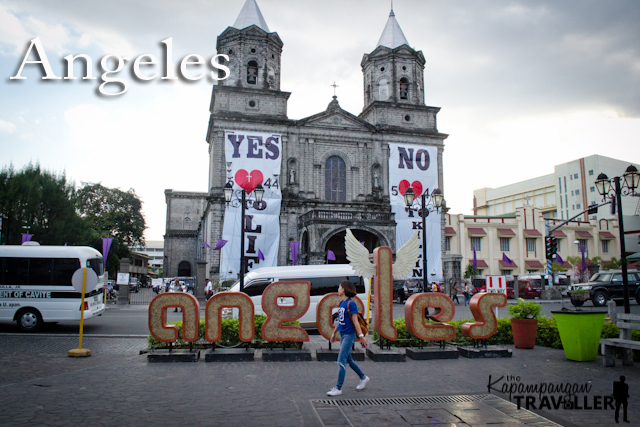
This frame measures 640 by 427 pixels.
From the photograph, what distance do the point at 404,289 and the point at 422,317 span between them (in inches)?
769

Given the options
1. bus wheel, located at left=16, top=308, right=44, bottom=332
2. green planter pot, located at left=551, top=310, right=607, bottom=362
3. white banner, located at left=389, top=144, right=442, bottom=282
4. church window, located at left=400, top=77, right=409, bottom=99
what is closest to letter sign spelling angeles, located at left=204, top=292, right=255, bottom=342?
green planter pot, located at left=551, top=310, right=607, bottom=362

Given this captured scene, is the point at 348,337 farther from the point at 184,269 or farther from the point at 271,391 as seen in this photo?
the point at 184,269

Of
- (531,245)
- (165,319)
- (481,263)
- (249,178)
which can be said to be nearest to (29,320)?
(165,319)

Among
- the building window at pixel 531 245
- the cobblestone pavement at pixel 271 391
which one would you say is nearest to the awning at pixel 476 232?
the building window at pixel 531 245

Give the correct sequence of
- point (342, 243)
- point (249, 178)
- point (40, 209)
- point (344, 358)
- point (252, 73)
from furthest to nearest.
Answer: point (252, 73) < point (342, 243) < point (40, 209) < point (249, 178) < point (344, 358)

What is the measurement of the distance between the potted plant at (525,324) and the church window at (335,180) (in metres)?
24.8

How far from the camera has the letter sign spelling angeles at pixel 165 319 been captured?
929 cm

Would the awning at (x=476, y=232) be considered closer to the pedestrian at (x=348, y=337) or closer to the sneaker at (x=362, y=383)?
the pedestrian at (x=348, y=337)

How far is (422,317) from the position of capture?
9.57 m

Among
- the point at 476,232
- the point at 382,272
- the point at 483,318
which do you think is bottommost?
the point at 483,318

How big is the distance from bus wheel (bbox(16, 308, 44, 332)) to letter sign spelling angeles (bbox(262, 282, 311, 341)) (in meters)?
8.29

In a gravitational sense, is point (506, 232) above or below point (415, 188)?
below

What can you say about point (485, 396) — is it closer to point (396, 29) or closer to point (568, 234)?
point (396, 29)

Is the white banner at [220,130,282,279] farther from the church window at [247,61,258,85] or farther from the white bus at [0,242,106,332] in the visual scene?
the white bus at [0,242,106,332]
